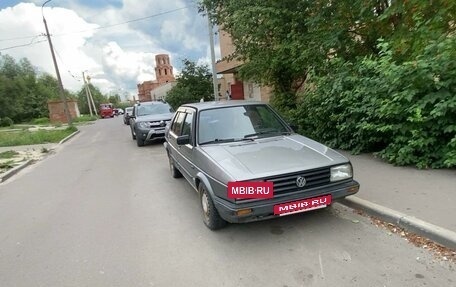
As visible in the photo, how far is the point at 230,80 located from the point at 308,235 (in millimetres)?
29116

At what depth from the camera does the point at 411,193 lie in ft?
15.4

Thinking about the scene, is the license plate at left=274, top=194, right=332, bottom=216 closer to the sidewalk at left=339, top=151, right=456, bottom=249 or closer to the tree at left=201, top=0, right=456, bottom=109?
the sidewalk at left=339, top=151, right=456, bottom=249

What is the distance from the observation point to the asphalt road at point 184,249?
127 inches

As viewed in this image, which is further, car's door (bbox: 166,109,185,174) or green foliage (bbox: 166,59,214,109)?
green foliage (bbox: 166,59,214,109)

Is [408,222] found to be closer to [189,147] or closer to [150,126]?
[189,147]

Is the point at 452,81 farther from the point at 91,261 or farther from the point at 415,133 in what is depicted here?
the point at 91,261

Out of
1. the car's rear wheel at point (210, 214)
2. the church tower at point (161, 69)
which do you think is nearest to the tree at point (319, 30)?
the car's rear wheel at point (210, 214)

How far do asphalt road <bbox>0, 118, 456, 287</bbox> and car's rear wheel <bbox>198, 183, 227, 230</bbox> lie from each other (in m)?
0.10

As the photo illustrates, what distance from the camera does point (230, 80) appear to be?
106 ft

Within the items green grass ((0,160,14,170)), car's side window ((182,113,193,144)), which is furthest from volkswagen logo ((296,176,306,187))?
green grass ((0,160,14,170))

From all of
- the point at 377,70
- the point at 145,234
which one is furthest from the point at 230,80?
the point at 145,234

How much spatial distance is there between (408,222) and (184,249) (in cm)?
252

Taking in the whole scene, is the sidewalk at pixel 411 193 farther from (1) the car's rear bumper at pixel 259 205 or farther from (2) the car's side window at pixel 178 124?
(2) the car's side window at pixel 178 124

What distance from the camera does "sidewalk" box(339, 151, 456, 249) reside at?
3.93 m
